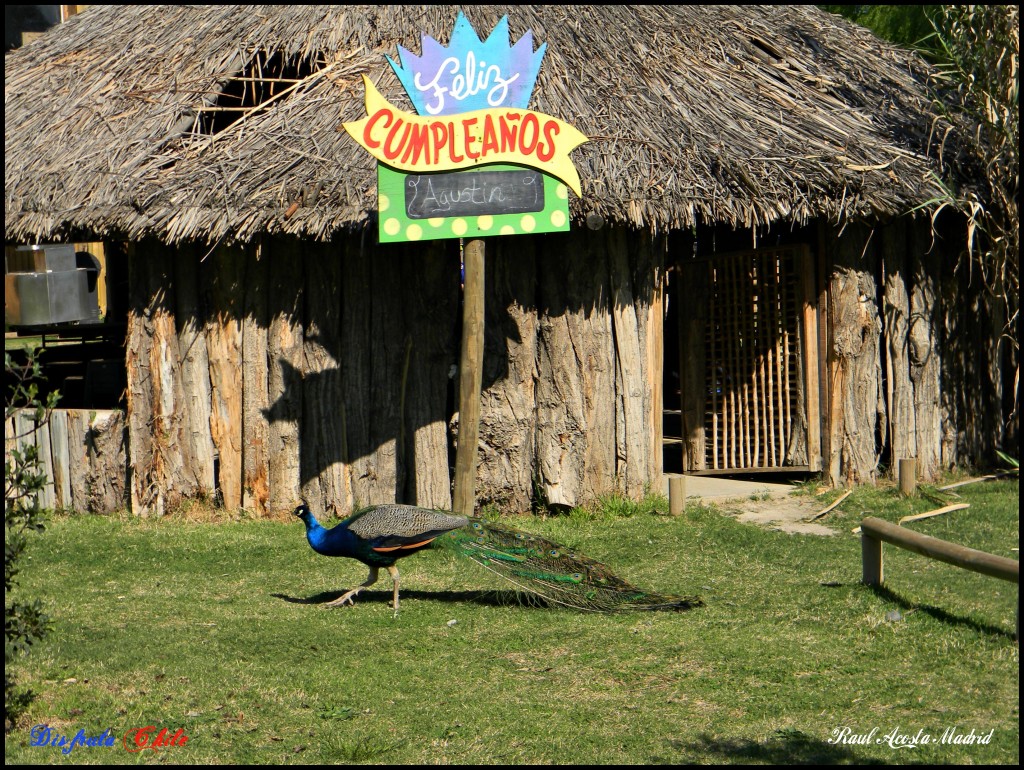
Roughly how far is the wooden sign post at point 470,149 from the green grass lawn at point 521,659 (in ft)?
8.07

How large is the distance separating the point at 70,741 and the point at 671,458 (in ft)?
27.5

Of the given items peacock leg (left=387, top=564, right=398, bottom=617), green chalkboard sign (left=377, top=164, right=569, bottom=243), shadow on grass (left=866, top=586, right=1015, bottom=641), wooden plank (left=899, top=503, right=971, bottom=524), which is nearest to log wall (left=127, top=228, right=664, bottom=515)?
green chalkboard sign (left=377, top=164, right=569, bottom=243)

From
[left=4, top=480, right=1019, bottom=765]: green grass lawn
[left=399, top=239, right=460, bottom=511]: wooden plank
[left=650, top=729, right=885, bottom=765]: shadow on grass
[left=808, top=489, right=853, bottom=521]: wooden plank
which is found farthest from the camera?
[left=808, top=489, right=853, bottom=521]: wooden plank

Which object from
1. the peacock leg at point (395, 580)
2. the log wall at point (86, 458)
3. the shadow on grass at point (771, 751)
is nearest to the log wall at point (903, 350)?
the peacock leg at point (395, 580)

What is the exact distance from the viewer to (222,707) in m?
5.47

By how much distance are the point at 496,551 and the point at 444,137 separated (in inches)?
123

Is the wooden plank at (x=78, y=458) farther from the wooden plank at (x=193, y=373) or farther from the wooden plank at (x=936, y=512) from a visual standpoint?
the wooden plank at (x=936, y=512)

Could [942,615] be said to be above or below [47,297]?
below

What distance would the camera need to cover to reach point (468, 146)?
26.9ft

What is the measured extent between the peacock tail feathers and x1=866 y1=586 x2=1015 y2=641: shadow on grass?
1.23 meters

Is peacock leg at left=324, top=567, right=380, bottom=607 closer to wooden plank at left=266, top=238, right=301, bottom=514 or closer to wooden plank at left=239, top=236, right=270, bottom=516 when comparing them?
wooden plank at left=266, top=238, right=301, bottom=514

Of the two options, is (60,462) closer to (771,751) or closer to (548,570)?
(548,570)

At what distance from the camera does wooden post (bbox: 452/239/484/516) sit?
8.45 m

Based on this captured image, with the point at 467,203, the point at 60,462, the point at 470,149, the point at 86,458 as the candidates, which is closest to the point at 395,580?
the point at 467,203
